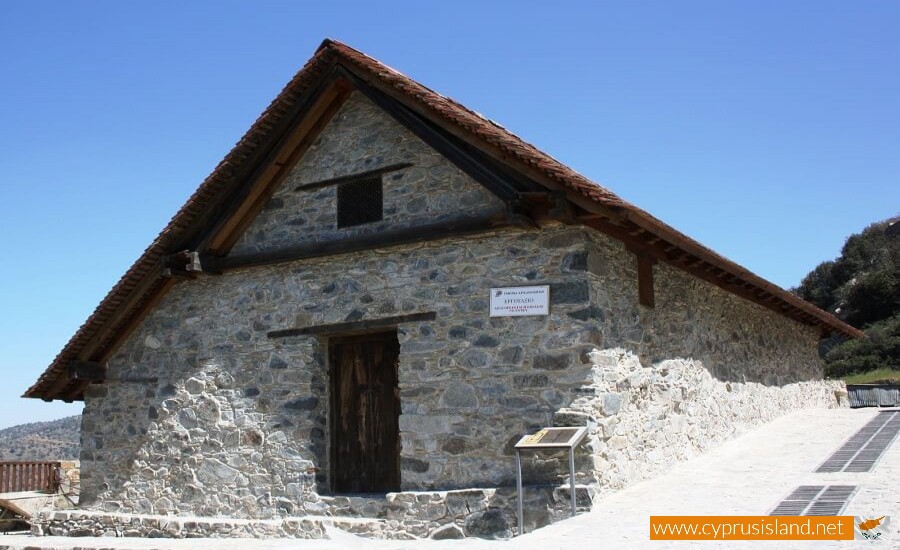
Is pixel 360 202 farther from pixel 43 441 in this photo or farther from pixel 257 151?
pixel 43 441

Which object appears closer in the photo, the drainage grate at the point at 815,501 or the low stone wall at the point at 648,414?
the drainage grate at the point at 815,501

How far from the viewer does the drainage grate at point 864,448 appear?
352 inches

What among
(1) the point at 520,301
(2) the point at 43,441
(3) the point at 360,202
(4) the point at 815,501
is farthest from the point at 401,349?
(2) the point at 43,441

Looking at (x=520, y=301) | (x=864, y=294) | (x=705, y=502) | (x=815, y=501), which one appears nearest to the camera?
(x=815, y=501)

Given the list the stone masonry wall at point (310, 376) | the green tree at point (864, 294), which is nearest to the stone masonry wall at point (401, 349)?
the stone masonry wall at point (310, 376)

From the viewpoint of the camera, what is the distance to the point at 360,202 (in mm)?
10508

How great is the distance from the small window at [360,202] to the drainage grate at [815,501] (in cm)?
523

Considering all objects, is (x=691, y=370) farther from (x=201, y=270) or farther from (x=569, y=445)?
(x=201, y=270)

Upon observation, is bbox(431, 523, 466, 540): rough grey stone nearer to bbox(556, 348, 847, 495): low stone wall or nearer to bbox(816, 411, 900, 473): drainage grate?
bbox(556, 348, 847, 495): low stone wall

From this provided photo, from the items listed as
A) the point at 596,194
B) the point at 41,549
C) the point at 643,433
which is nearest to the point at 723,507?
the point at 643,433

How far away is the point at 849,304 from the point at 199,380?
96.5 ft

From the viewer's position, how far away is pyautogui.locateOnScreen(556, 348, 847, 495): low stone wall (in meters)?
8.55

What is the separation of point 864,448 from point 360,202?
21.1ft

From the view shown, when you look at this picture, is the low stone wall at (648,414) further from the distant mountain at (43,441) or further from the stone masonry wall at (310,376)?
the distant mountain at (43,441)
